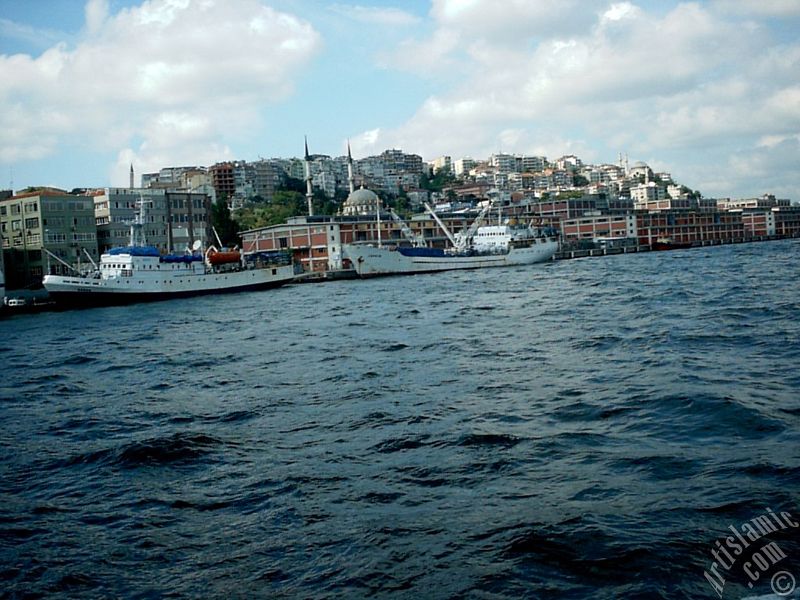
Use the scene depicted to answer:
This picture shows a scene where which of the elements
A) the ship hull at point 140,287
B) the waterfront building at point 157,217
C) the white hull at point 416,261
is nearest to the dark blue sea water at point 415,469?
the ship hull at point 140,287

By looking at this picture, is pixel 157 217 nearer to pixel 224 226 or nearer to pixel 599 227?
pixel 224 226

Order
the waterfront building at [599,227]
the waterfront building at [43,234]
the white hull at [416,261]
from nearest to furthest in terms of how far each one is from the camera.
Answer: the waterfront building at [43,234] < the white hull at [416,261] < the waterfront building at [599,227]

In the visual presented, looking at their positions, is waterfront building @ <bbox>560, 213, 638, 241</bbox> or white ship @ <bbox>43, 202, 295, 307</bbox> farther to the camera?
waterfront building @ <bbox>560, 213, 638, 241</bbox>

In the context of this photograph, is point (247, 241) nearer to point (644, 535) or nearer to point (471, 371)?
point (471, 371)

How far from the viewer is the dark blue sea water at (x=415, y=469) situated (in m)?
5.95

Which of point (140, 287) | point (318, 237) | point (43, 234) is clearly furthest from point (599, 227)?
point (140, 287)

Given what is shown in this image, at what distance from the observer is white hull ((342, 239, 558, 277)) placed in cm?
6944

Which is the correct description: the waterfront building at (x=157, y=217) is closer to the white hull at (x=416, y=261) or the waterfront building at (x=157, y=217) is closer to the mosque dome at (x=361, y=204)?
the white hull at (x=416, y=261)

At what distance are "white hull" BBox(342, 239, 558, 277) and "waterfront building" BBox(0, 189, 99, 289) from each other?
23.4m

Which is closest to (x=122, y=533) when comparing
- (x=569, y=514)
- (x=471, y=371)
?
(x=569, y=514)

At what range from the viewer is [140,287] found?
1966 inches

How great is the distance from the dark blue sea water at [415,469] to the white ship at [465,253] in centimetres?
5116

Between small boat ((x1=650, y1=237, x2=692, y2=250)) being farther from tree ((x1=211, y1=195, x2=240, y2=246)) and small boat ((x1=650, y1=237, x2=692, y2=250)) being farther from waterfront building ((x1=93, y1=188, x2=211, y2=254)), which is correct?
waterfront building ((x1=93, y1=188, x2=211, y2=254))

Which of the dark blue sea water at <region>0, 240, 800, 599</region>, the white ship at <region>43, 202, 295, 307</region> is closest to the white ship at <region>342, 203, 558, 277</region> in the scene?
the white ship at <region>43, 202, 295, 307</region>
